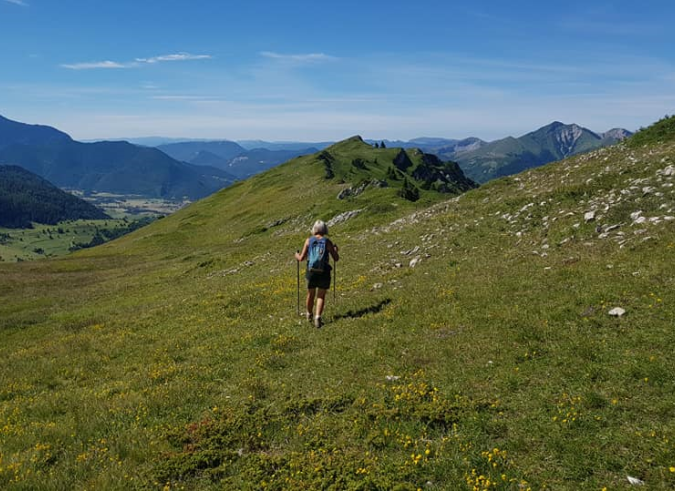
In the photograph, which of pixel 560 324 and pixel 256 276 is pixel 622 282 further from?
pixel 256 276

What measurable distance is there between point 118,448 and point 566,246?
1760 cm

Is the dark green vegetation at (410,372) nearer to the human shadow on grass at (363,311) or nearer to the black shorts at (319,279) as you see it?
the human shadow on grass at (363,311)

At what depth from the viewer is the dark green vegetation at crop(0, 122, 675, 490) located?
27.0 feet

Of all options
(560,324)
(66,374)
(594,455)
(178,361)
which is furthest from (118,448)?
(560,324)

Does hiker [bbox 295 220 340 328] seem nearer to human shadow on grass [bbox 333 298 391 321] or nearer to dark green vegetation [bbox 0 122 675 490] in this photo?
dark green vegetation [bbox 0 122 675 490]

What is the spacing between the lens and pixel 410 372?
11625 millimetres

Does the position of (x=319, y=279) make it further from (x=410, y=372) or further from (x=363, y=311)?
(x=410, y=372)

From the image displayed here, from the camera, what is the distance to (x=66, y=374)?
15.3 metres

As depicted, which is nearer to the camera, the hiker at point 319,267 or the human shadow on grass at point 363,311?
the hiker at point 319,267

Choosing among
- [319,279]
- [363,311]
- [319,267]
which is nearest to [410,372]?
[363,311]

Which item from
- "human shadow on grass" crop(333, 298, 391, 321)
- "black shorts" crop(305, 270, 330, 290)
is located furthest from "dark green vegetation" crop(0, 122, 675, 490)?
"black shorts" crop(305, 270, 330, 290)

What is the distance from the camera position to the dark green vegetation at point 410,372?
27.0 ft

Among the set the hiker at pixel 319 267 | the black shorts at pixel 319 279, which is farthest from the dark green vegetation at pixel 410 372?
the black shorts at pixel 319 279

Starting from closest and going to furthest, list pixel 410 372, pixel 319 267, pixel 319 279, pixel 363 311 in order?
pixel 410 372 < pixel 319 267 < pixel 319 279 < pixel 363 311
